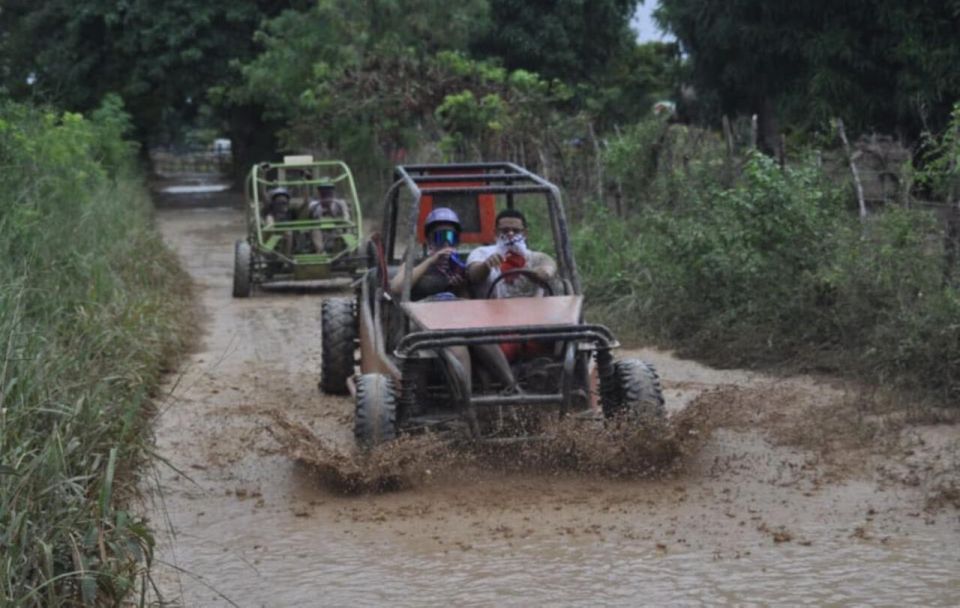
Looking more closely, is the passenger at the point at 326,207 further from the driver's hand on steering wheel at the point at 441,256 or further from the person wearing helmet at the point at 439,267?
the driver's hand on steering wheel at the point at 441,256

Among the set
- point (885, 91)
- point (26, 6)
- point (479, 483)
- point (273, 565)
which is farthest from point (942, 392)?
point (26, 6)

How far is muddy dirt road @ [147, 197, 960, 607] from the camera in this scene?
19.6ft

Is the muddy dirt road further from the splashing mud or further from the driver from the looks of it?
the driver

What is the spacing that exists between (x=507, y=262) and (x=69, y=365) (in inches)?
108

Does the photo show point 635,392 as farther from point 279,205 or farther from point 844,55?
point 844,55

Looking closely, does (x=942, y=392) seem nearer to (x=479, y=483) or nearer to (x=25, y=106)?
(x=479, y=483)

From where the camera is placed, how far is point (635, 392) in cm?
783

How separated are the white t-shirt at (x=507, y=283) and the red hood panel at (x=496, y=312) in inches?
14.9

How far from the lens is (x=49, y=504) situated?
507 cm

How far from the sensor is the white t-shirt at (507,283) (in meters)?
8.47

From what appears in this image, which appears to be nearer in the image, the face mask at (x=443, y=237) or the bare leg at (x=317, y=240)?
the face mask at (x=443, y=237)

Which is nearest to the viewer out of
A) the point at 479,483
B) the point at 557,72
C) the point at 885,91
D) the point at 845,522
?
the point at 845,522

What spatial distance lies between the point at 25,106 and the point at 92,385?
21.7 feet

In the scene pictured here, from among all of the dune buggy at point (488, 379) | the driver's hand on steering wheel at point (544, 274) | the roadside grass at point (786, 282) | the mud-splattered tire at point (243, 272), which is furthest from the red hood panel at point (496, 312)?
the mud-splattered tire at point (243, 272)
